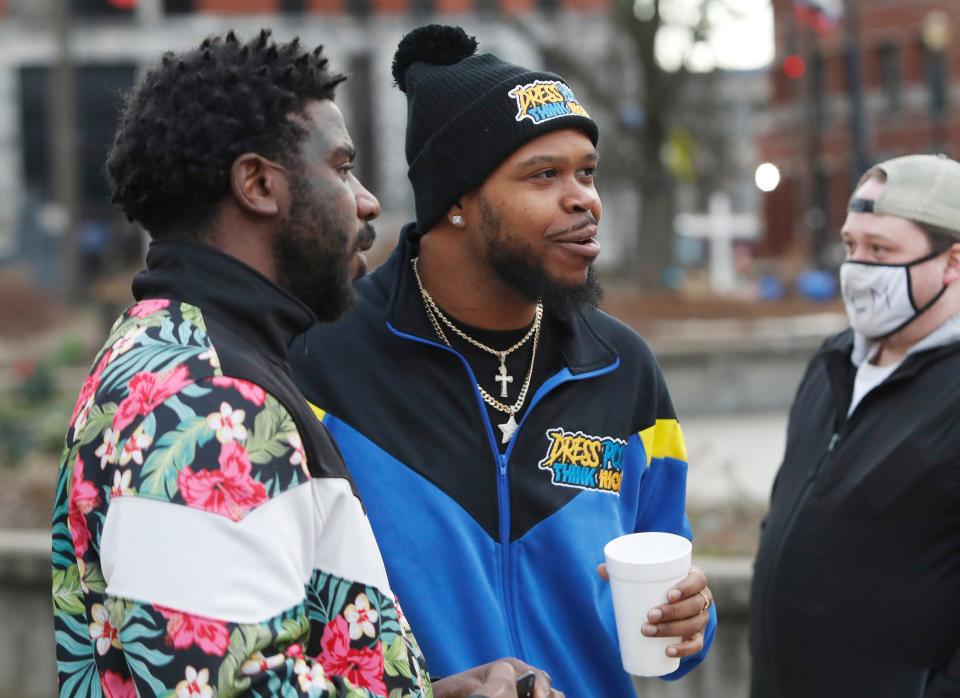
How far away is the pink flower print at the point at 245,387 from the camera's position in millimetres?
1847

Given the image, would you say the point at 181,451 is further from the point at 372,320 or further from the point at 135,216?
the point at 372,320

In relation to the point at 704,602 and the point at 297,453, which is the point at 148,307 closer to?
the point at 297,453

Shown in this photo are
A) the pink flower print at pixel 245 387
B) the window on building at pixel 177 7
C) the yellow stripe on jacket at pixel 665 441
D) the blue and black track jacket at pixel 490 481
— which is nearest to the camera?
the pink flower print at pixel 245 387

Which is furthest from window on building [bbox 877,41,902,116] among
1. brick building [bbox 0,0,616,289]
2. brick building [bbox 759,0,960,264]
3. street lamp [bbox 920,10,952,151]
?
brick building [bbox 0,0,616,289]

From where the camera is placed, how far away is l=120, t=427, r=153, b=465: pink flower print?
5.87ft

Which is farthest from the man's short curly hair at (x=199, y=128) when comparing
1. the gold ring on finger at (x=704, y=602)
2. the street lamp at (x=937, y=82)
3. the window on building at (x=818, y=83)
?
the window on building at (x=818, y=83)

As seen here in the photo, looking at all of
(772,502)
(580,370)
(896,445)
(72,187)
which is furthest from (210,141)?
(72,187)

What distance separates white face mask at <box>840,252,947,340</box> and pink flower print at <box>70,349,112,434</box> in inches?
93.2

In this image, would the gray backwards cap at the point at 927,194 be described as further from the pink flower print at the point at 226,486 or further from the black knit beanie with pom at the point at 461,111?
the pink flower print at the point at 226,486

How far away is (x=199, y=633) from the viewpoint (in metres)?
1.75

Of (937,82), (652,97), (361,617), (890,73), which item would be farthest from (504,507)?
(890,73)

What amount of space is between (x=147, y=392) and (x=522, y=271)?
1.18 meters

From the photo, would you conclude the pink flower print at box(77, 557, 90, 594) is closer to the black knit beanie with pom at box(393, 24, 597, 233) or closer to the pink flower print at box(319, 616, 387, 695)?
the pink flower print at box(319, 616, 387, 695)

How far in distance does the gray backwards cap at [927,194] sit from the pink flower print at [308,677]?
96.8 inches
